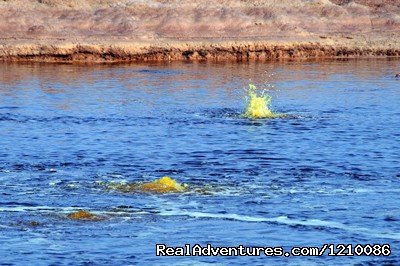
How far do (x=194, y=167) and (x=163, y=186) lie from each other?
2.28 metres

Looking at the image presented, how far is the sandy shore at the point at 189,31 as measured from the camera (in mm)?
45156

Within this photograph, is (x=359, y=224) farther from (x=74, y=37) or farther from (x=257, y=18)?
(x=257, y=18)

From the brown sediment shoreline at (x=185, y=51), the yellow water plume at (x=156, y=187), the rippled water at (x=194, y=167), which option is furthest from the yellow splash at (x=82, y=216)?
the brown sediment shoreline at (x=185, y=51)

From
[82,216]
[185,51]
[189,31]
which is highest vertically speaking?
[189,31]

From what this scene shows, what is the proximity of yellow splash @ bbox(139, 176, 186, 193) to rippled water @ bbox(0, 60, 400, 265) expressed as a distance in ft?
1.07

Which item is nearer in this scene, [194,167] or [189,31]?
[194,167]

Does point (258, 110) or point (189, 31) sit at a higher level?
point (189, 31)

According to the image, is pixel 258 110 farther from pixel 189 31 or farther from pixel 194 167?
pixel 189 31

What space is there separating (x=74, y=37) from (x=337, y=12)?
1376cm

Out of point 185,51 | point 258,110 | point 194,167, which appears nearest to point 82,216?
point 194,167

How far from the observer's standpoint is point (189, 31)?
48.1 meters

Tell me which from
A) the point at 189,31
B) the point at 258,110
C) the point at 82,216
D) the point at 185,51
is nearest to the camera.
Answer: the point at 82,216

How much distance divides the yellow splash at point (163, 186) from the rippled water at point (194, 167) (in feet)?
1.07

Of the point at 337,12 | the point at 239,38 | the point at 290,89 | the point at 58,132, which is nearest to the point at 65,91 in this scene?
the point at 290,89
